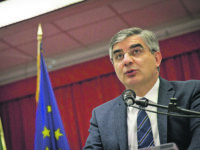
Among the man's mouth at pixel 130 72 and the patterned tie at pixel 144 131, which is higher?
the man's mouth at pixel 130 72

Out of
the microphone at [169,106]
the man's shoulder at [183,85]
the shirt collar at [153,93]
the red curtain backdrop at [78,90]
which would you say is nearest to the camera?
the microphone at [169,106]

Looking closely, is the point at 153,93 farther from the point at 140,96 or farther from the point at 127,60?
the point at 127,60

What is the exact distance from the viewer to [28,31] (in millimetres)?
4762

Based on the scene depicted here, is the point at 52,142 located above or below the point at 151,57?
below

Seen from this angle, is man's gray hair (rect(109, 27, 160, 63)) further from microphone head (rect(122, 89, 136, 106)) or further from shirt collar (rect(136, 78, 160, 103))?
microphone head (rect(122, 89, 136, 106))

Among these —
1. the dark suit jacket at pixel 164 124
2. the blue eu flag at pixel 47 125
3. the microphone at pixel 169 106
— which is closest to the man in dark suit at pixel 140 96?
the dark suit jacket at pixel 164 124

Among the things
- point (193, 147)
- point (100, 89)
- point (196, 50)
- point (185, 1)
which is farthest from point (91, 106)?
point (193, 147)

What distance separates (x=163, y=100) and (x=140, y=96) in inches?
8.5

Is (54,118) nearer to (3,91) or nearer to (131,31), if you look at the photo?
(131,31)

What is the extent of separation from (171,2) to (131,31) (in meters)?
3.06

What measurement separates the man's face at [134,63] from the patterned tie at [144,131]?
0.21 meters

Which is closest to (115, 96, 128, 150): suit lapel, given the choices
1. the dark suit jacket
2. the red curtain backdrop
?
the dark suit jacket

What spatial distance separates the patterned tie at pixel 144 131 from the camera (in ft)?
5.13

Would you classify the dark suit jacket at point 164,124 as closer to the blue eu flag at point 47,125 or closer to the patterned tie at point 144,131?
the patterned tie at point 144,131
